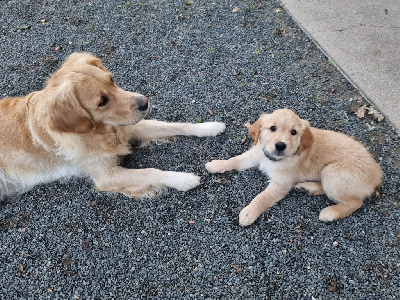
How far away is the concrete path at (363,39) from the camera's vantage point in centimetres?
402

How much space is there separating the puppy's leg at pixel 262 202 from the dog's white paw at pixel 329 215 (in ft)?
1.28

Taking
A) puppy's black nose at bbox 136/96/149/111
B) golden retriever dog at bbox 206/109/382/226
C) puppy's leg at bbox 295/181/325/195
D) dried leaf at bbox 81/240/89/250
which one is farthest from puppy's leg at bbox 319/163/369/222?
dried leaf at bbox 81/240/89/250

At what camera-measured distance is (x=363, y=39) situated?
4637 millimetres

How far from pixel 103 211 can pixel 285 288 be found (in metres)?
1.93

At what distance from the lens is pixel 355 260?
2859 mm

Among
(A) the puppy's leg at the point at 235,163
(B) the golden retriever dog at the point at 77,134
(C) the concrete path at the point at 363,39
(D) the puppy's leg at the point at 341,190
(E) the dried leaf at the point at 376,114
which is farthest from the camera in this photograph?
(C) the concrete path at the point at 363,39

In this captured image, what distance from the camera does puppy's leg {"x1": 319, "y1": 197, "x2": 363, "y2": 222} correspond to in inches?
119

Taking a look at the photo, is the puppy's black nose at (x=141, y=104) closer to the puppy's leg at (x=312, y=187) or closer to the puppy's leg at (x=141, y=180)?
the puppy's leg at (x=141, y=180)

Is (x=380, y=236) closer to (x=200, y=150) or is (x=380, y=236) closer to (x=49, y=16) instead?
(x=200, y=150)

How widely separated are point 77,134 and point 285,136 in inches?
76.1

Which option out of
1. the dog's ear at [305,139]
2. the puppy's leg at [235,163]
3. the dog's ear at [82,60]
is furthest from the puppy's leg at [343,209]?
the dog's ear at [82,60]

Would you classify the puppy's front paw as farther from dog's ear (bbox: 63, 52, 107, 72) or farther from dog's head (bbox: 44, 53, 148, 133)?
dog's ear (bbox: 63, 52, 107, 72)

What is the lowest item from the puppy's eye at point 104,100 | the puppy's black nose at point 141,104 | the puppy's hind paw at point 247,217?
the puppy's hind paw at point 247,217

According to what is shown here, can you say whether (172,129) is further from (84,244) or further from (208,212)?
(84,244)
